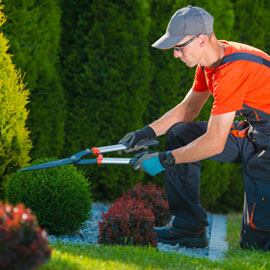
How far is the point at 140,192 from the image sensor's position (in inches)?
203

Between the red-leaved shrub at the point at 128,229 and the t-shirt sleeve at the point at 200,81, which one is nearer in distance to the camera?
the red-leaved shrub at the point at 128,229

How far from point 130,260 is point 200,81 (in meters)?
1.84

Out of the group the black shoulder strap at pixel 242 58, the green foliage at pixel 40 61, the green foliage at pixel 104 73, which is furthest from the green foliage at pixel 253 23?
the black shoulder strap at pixel 242 58

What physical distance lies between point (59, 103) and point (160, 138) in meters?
1.39

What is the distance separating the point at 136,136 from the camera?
4.23m

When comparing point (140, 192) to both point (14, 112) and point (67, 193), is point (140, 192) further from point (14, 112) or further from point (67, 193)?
Result: point (14, 112)

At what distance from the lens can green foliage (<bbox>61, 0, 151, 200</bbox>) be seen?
593 cm

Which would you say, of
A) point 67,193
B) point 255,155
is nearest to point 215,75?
point 255,155

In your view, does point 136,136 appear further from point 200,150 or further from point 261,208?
point 261,208

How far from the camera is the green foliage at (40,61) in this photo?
17.1 feet

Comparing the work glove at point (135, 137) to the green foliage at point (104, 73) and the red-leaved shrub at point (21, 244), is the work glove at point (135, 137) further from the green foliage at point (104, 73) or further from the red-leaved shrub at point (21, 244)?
the red-leaved shrub at point (21, 244)

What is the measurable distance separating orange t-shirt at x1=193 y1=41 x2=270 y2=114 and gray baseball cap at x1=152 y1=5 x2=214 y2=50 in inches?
11.4

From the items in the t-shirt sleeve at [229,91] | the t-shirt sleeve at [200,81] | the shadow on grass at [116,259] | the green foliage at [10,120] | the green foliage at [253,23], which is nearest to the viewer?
the shadow on grass at [116,259]

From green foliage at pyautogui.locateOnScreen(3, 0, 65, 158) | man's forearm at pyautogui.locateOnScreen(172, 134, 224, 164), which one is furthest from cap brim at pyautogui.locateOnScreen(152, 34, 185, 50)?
green foliage at pyautogui.locateOnScreen(3, 0, 65, 158)
